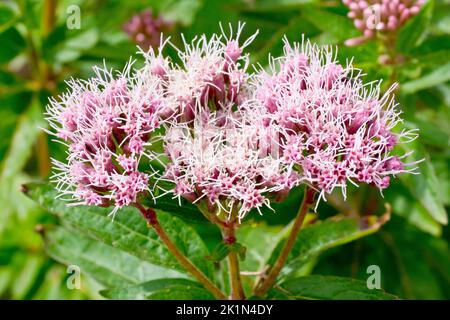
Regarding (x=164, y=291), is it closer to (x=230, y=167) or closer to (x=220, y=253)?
(x=220, y=253)

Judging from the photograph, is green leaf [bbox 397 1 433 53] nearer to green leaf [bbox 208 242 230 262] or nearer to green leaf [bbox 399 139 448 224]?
green leaf [bbox 399 139 448 224]

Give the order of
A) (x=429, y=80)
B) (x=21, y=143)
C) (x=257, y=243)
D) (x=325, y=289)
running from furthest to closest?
(x=21, y=143)
(x=429, y=80)
(x=257, y=243)
(x=325, y=289)

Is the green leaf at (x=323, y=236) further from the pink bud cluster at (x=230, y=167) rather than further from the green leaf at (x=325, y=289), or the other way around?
the pink bud cluster at (x=230, y=167)

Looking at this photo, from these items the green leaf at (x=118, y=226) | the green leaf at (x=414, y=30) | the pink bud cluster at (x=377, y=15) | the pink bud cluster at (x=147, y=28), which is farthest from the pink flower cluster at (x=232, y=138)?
the pink bud cluster at (x=147, y=28)

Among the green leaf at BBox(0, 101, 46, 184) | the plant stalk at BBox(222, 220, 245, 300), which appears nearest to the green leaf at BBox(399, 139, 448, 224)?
the plant stalk at BBox(222, 220, 245, 300)

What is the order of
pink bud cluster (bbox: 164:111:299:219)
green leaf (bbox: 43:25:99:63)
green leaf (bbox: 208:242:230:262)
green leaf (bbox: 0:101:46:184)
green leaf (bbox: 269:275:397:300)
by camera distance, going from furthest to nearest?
1. green leaf (bbox: 43:25:99:63)
2. green leaf (bbox: 0:101:46:184)
3. green leaf (bbox: 269:275:397:300)
4. green leaf (bbox: 208:242:230:262)
5. pink bud cluster (bbox: 164:111:299:219)

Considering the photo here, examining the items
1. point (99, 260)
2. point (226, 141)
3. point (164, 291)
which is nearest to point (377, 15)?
point (226, 141)

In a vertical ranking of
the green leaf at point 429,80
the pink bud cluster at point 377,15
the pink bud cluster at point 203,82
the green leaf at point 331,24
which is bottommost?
the pink bud cluster at point 203,82
